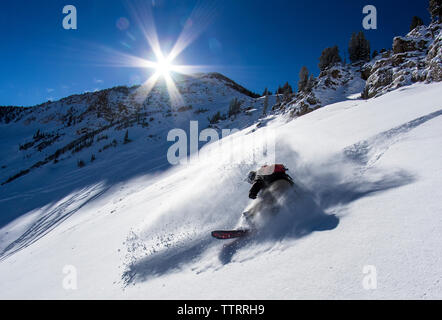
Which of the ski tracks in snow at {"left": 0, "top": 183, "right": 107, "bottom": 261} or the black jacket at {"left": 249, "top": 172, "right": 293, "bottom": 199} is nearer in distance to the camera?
the black jacket at {"left": 249, "top": 172, "right": 293, "bottom": 199}

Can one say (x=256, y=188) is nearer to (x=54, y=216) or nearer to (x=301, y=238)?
(x=301, y=238)

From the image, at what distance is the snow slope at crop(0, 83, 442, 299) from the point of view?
298 cm

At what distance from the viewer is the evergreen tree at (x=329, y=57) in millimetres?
59219

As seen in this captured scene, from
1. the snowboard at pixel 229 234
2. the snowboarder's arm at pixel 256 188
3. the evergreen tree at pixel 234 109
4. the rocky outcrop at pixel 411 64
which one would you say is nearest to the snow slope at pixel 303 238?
the snowboard at pixel 229 234

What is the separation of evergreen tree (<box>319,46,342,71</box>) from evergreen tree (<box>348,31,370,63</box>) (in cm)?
362

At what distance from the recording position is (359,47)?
55.9 m

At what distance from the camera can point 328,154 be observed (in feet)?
24.3

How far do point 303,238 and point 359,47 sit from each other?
72.9 metres

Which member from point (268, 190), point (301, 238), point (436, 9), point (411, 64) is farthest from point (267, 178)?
point (436, 9)

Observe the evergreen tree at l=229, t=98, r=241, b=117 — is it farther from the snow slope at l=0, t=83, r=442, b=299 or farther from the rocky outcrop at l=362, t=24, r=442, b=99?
the snow slope at l=0, t=83, r=442, b=299

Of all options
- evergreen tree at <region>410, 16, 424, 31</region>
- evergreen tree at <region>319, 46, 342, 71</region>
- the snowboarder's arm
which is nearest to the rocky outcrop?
the snowboarder's arm

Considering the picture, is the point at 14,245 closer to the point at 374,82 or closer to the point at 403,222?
the point at 403,222
